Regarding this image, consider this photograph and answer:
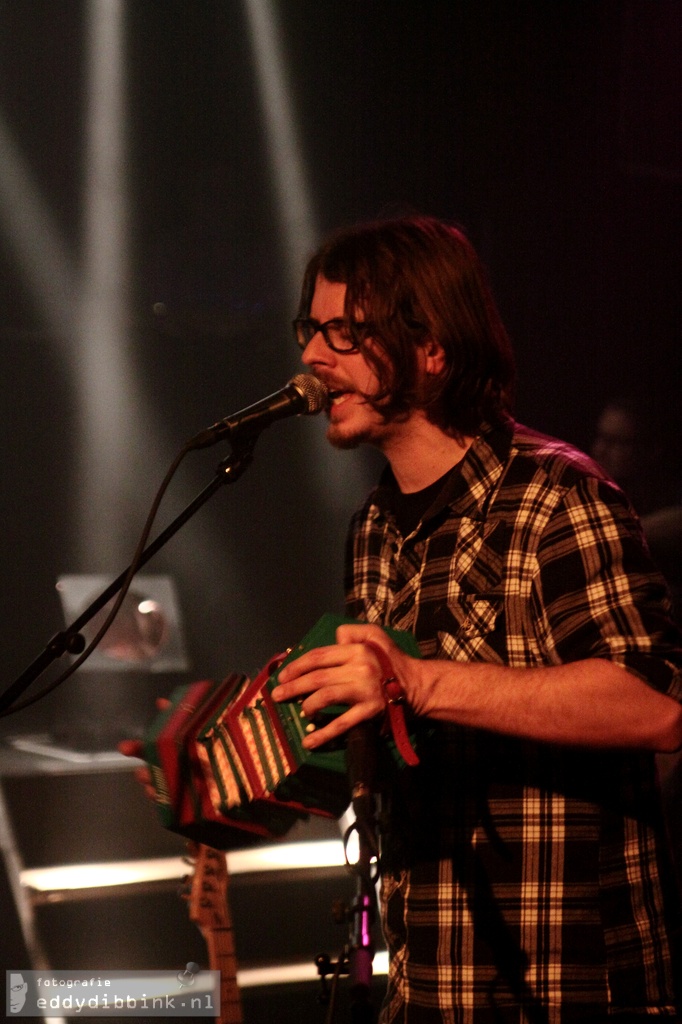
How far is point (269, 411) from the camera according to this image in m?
2.00

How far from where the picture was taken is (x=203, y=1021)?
2893mm

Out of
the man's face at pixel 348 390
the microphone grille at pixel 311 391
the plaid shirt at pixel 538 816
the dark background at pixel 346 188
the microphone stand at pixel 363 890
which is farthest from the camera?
the dark background at pixel 346 188

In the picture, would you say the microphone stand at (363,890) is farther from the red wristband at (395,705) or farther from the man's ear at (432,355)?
the man's ear at (432,355)

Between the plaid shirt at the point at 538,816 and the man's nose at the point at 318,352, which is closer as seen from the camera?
the plaid shirt at the point at 538,816

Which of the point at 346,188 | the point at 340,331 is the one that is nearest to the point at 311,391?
→ the point at 340,331

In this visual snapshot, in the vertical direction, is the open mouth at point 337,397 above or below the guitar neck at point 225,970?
above

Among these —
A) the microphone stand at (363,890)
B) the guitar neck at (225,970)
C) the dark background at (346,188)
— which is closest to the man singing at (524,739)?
the microphone stand at (363,890)

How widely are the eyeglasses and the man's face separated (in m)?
0.01

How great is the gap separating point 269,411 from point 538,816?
0.84 metres

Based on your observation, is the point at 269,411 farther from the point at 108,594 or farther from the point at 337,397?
the point at 108,594

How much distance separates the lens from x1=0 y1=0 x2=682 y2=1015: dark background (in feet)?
17.4

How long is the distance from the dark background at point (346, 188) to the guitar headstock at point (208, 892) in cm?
305

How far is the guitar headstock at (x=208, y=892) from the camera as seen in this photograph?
7.80ft

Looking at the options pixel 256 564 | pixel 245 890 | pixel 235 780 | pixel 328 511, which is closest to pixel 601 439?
pixel 328 511
